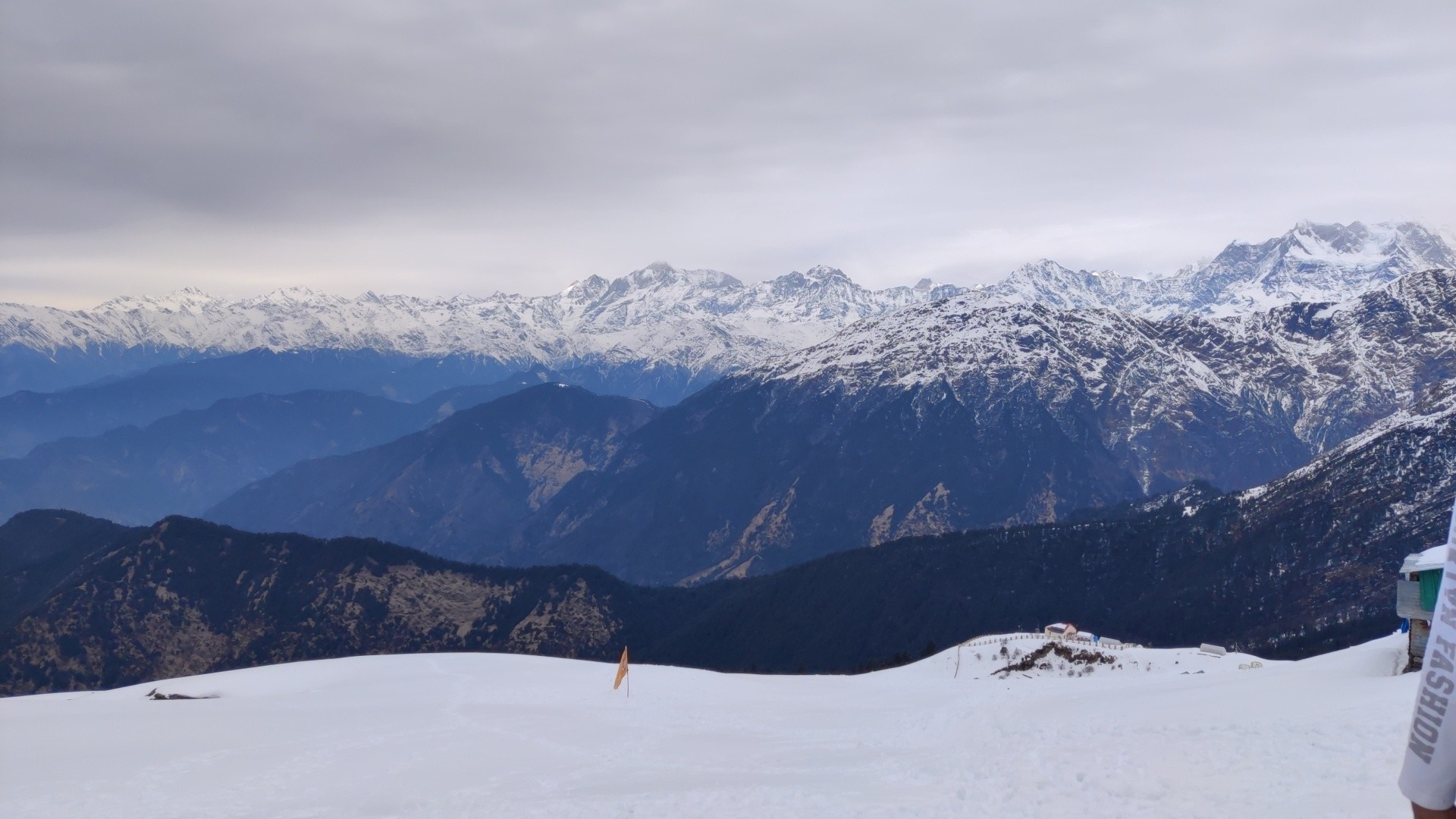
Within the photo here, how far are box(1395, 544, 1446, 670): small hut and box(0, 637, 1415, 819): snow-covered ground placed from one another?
160 cm

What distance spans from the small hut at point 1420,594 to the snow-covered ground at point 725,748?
160 cm

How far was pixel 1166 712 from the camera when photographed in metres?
42.4

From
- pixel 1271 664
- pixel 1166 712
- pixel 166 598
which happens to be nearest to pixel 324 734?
pixel 1166 712

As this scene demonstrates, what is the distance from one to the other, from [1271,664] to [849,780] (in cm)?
4485

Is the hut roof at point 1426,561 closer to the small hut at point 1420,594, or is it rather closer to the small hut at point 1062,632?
the small hut at point 1420,594

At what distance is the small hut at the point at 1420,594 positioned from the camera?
4588 centimetres

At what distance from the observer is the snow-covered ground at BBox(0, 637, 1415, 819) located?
29.7m

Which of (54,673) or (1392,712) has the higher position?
(1392,712)

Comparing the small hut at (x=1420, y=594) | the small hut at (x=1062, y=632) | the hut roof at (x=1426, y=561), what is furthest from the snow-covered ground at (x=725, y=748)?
the small hut at (x=1062, y=632)

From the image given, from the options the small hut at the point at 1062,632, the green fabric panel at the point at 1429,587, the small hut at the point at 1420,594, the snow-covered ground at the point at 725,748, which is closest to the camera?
the snow-covered ground at the point at 725,748

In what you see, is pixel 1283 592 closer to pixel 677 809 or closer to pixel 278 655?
pixel 278 655

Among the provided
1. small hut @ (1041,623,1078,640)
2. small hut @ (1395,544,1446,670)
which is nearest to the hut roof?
small hut @ (1395,544,1446,670)

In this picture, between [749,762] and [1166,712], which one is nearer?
[749,762]

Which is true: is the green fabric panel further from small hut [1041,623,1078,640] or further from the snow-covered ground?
small hut [1041,623,1078,640]
